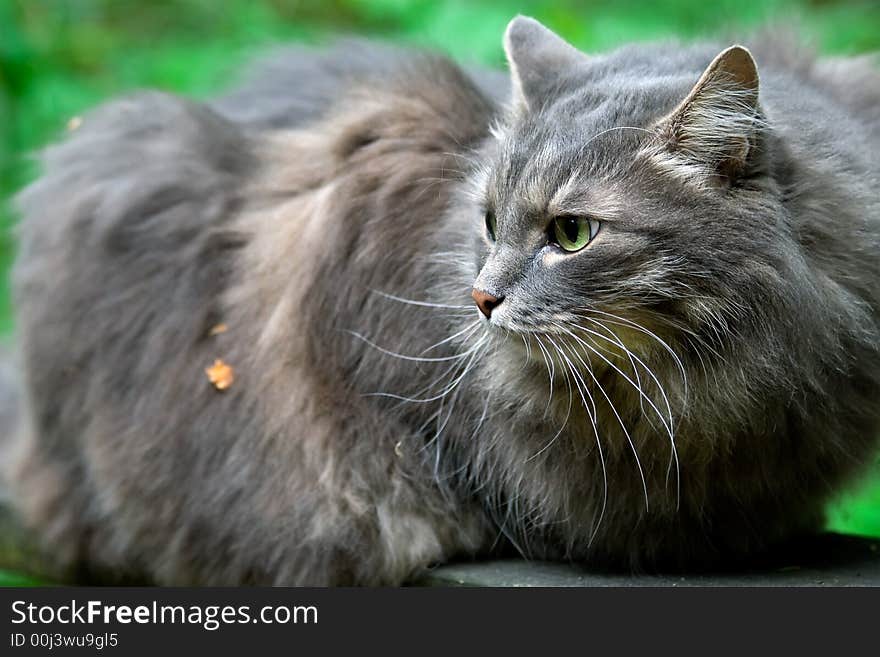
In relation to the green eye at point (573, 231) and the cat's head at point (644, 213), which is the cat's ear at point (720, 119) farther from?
the green eye at point (573, 231)

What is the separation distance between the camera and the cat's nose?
2148mm

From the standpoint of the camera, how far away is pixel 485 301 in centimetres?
216

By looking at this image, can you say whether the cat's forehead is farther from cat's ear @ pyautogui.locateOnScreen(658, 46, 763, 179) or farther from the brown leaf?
the brown leaf

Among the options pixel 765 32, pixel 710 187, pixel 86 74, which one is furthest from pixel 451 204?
pixel 86 74

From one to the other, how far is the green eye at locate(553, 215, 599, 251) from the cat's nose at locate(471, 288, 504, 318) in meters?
0.16

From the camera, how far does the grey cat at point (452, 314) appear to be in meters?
2.09

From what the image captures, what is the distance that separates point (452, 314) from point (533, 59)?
0.58 metres

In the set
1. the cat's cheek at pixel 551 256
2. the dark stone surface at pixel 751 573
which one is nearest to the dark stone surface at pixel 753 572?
the dark stone surface at pixel 751 573

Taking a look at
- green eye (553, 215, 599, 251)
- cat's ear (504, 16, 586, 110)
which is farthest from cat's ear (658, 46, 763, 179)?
cat's ear (504, 16, 586, 110)

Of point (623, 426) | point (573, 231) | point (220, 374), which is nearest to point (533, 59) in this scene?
point (573, 231)

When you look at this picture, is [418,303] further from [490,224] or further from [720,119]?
[720,119]

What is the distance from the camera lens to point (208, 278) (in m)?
2.95

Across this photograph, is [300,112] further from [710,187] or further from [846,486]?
[846,486]

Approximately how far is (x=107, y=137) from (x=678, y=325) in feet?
6.13
